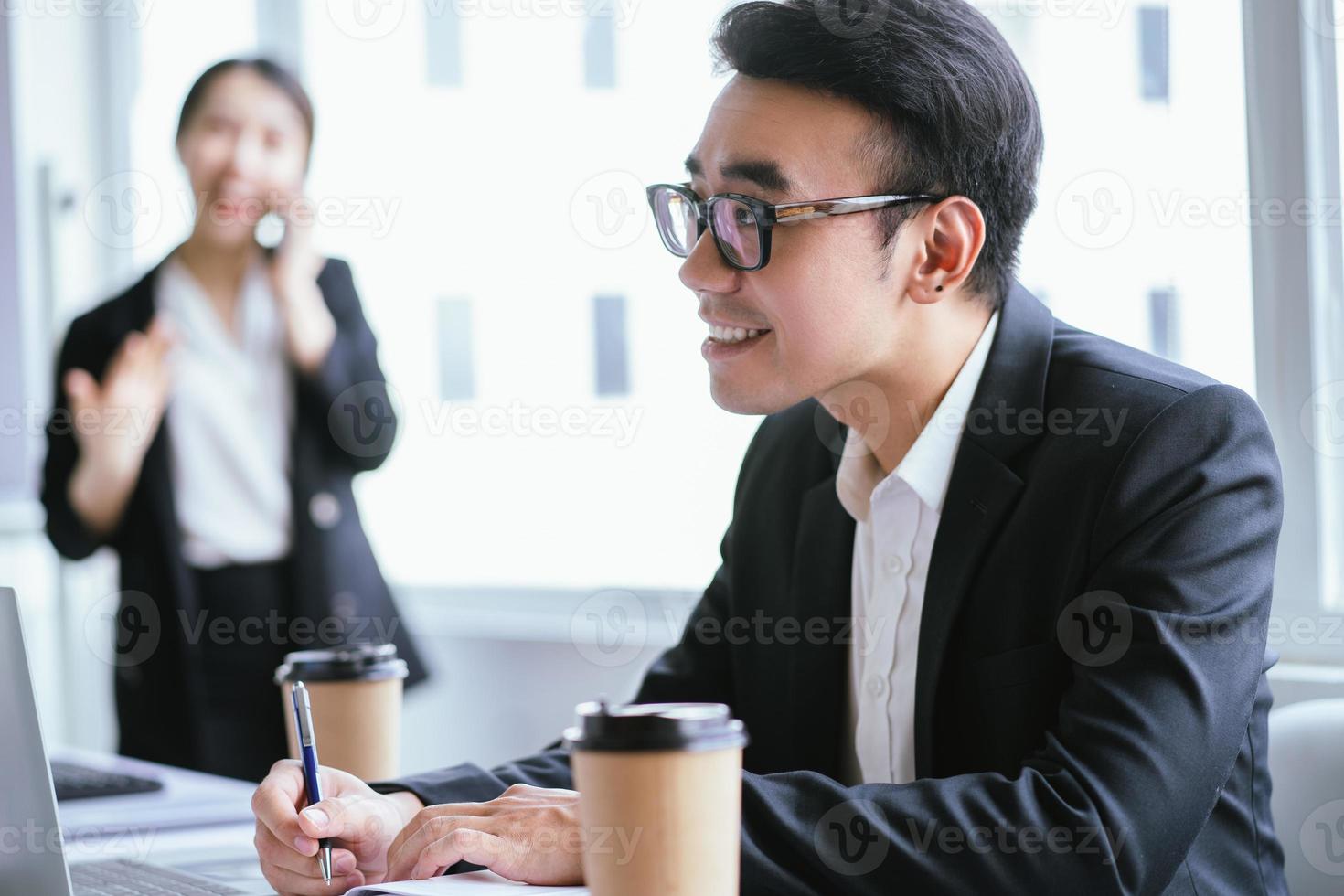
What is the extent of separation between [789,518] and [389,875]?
0.75m

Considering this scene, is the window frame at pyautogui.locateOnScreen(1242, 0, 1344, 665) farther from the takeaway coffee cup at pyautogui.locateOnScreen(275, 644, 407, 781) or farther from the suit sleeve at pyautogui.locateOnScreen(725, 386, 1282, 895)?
the takeaway coffee cup at pyautogui.locateOnScreen(275, 644, 407, 781)

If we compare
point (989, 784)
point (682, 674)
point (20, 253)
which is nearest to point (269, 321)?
point (20, 253)

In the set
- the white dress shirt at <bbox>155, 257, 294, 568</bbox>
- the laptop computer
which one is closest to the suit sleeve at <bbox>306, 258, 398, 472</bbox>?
the white dress shirt at <bbox>155, 257, 294, 568</bbox>

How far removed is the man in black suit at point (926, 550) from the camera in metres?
1.11

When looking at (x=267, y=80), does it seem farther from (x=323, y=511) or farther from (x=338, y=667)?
(x=338, y=667)

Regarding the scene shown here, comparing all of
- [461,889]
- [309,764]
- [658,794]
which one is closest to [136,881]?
[309,764]

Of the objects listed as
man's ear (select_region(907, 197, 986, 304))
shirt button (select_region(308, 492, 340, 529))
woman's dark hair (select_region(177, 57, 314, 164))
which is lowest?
shirt button (select_region(308, 492, 340, 529))

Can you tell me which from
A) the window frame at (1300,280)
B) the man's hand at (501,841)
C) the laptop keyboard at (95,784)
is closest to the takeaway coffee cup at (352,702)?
the man's hand at (501,841)

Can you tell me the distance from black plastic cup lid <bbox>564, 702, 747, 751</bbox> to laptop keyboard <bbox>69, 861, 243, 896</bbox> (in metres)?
0.56

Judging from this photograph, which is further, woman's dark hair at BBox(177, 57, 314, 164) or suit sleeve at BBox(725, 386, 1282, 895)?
woman's dark hair at BBox(177, 57, 314, 164)

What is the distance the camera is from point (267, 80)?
9.68 ft

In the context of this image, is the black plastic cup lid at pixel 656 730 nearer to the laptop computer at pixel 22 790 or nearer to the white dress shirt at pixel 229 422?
the laptop computer at pixel 22 790

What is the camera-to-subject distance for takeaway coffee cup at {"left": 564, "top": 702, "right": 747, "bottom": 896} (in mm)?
840

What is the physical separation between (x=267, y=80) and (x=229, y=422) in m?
0.77
